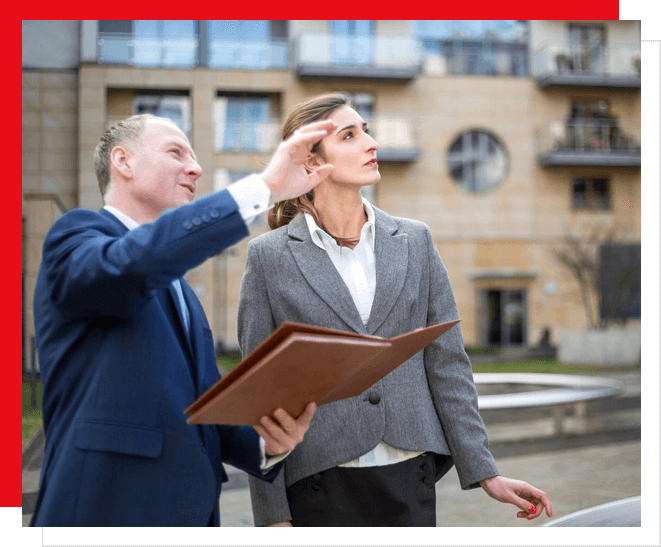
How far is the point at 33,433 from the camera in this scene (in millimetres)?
4602

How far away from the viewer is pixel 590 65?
54.2 ft

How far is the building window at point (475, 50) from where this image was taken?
1589cm

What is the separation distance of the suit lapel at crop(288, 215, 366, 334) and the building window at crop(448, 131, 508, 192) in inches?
664

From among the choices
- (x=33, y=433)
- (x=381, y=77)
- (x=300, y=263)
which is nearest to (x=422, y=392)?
(x=300, y=263)

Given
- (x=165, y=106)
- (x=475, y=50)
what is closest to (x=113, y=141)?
(x=165, y=106)

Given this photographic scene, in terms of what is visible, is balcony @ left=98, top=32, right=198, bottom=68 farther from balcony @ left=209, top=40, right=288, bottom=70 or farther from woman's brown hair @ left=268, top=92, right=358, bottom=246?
woman's brown hair @ left=268, top=92, right=358, bottom=246

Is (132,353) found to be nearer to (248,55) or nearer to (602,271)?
(248,55)

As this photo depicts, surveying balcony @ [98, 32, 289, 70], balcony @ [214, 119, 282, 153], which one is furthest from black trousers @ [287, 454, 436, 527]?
balcony @ [214, 119, 282, 153]

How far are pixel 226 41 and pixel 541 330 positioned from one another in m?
11.7

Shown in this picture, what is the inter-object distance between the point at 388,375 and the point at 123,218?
75 centimetres

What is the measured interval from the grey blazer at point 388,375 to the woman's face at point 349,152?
0.16 meters

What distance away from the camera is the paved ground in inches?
179

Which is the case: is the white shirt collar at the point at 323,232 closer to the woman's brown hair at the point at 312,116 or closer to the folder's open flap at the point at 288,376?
the woman's brown hair at the point at 312,116

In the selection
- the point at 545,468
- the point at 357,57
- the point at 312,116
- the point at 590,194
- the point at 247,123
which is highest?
the point at 357,57
